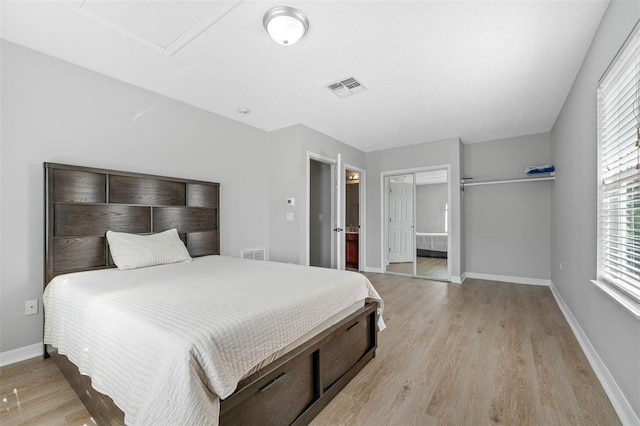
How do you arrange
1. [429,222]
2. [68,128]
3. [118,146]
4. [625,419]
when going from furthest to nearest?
[429,222] → [118,146] → [68,128] → [625,419]

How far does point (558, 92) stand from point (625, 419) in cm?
309

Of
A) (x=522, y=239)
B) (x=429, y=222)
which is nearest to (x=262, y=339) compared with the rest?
(x=522, y=239)

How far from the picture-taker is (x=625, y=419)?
Result: 1492mm

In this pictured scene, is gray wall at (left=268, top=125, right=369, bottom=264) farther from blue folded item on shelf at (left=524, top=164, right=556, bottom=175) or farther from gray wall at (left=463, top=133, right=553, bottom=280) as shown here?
blue folded item on shelf at (left=524, top=164, right=556, bottom=175)

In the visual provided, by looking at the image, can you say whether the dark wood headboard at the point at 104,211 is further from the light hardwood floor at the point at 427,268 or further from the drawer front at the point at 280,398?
the light hardwood floor at the point at 427,268

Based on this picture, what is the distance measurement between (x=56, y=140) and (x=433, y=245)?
7618mm

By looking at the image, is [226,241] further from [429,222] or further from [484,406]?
[429,222]

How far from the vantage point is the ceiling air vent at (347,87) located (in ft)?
9.37

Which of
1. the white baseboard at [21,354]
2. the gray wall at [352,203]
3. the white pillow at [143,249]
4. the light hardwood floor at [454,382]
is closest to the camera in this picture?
A: the light hardwood floor at [454,382]

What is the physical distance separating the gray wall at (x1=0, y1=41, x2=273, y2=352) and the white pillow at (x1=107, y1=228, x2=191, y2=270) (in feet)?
1.80

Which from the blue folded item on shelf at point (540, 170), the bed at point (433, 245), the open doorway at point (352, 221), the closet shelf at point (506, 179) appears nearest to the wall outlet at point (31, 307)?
the open doorway at point (352, 221)

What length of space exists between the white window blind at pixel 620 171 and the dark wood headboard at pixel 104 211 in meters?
3.65

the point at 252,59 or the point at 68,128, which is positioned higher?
the point at 252,59

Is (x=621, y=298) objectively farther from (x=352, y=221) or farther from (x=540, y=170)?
(x=352, y=221)
